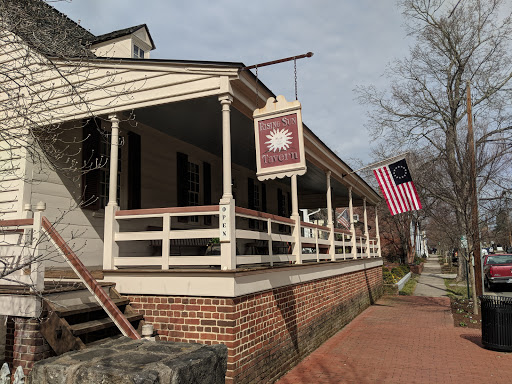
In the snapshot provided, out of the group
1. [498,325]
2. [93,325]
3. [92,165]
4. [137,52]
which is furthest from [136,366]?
[137,52]

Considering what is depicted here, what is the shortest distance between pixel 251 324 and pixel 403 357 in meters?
3.80

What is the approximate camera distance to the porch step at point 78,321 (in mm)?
4891

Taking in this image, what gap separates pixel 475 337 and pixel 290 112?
7810mm

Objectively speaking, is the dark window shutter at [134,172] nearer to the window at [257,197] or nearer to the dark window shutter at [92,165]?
the dark window shutter at [92,165]

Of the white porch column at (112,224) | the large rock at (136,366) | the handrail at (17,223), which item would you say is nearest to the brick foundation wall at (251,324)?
the white porch column at (112,224)

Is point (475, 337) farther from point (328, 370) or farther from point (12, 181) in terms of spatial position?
point (12, 181)

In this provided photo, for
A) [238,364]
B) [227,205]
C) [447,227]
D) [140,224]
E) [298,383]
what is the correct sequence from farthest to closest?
[447,227]
[140,224]
[298,383]
[227,205]
[238,364]

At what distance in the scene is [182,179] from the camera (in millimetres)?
10906

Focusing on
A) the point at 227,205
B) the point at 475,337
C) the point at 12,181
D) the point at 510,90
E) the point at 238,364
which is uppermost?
the point at 510,90

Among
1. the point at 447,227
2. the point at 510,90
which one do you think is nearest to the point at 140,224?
the point at 447,227

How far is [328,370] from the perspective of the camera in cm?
727

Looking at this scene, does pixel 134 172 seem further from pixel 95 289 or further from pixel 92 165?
pixel 95 289

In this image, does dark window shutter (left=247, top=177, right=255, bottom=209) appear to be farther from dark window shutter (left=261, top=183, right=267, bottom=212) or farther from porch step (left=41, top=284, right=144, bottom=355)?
porch step (left=41, top=284, right=144, bottom=355)

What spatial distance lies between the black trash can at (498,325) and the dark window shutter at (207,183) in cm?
745
